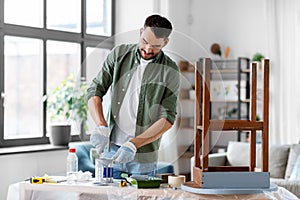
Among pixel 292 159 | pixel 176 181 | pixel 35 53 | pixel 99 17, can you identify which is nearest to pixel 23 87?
pixel 35 53

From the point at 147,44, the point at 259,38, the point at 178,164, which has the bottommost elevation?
the point at 178,164

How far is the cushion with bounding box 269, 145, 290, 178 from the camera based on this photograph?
5680 mm

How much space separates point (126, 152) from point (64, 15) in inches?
138

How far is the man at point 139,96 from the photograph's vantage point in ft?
8.92

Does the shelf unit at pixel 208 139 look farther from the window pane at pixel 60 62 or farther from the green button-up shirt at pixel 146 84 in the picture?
the window pane at pixel 60 62

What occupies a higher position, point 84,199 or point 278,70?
point 278,70

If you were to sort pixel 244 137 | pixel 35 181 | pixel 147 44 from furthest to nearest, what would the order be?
pixel 244 137 < pixel 35 181 < pixel 147 44

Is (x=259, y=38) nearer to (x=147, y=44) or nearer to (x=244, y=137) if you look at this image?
(x=244, y=137)

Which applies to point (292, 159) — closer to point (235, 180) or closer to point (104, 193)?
point (235, 180)

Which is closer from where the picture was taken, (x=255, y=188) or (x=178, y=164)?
(x=255, y=188)

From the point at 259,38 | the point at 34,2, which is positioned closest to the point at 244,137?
the point at 259,38

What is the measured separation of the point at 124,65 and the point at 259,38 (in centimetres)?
440

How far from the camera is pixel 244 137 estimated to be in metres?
6.97

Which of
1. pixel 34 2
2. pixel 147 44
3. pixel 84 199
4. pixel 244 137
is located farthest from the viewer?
pixel 244 137
